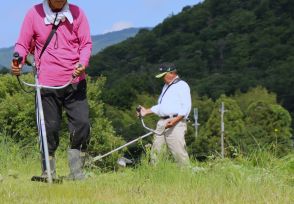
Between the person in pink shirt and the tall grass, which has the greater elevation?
the person in pink shirt

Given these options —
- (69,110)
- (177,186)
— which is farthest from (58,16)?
(177,186)

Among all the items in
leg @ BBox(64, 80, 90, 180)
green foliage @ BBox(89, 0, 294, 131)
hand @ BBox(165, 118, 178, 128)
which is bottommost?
green foliage @ BBox(89, 0, 294, 131)

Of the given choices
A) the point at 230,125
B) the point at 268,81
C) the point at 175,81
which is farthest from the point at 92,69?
the point at 175,81

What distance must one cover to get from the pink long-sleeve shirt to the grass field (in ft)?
2.86

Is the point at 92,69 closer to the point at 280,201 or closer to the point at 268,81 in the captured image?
the point at 268,81

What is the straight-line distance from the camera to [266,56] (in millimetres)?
102312

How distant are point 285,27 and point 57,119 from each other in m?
109

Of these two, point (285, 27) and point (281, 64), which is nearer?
point (281, 64)

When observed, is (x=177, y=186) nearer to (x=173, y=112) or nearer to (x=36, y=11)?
(x=36, y=11)

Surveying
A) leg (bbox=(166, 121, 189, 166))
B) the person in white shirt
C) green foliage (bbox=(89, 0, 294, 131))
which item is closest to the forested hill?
green foliage (bbox=(89, 0, 294, 131))

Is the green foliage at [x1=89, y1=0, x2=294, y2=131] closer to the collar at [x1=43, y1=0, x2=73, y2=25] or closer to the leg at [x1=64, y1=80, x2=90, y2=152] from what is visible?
the leg at [x1=64, y1=80, x2=90, y2=152]

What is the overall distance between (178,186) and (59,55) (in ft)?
4.91

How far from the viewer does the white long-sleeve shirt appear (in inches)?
317

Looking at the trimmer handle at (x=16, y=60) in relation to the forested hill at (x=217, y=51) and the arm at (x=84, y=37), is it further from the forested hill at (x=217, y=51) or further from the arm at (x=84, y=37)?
the forested hill at (x=217, y=51)
